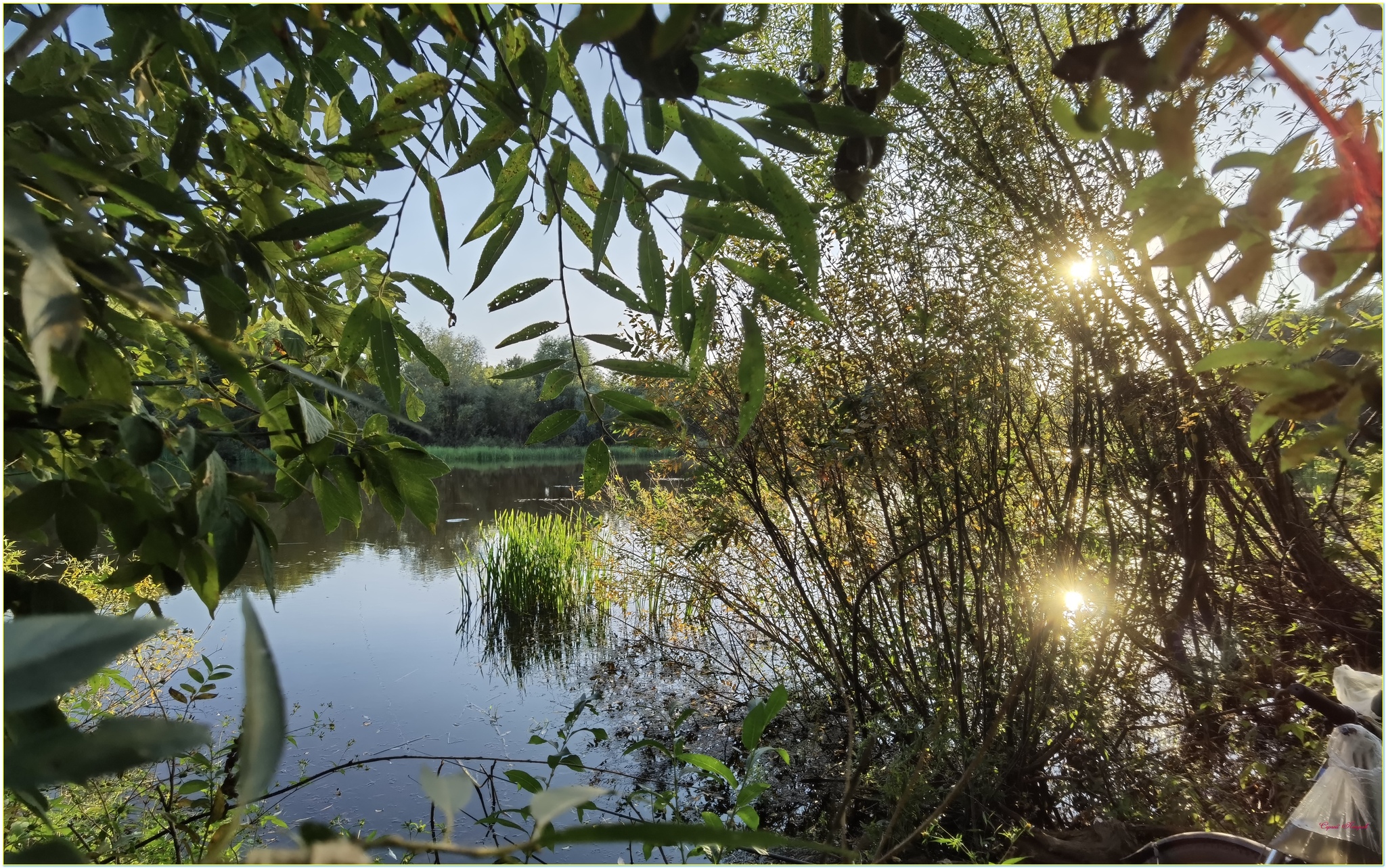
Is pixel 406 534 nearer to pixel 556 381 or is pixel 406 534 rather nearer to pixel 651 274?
pixel 556 381

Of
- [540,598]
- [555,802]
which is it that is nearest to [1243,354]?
[555,802]

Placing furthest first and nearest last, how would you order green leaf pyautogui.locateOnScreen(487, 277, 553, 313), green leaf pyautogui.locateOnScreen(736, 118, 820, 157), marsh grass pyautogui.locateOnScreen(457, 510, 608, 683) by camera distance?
marsh grass pyautogui.locateOnScreen(457, 510, 608, 683), green leaf pyautogui.locateOnScreen(487, 277, 553, 313), green leaf pyautogui.locateOnScreen(736, 118, 820, 157)

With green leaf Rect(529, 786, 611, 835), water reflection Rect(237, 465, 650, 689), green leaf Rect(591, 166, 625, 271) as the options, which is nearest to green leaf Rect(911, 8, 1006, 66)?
green leaf Rect(591, 166, 625, 271)

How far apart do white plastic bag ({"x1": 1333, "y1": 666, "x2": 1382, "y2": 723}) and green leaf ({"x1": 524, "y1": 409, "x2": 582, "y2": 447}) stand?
181 centimetres

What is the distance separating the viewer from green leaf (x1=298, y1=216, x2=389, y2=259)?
768 millimetres

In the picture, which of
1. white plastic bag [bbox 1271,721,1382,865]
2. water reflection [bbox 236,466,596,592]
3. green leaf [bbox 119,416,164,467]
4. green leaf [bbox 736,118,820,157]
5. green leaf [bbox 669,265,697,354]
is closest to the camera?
green leaf [bbox 119,416,164,467]

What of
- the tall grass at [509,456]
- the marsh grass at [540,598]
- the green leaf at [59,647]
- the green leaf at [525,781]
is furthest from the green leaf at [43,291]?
the tall grass at [509,456]

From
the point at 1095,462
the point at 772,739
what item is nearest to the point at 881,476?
the point at 1095,462

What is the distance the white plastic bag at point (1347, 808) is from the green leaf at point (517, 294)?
182 cm

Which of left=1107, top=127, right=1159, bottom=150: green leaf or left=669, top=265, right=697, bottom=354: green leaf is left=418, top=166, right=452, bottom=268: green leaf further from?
left=1107, top=127, right=1159, bottom=150: green leaf

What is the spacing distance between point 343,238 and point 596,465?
15.3 inches

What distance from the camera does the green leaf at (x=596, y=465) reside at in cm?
82

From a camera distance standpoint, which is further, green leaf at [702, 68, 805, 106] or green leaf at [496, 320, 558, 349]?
green leaf at [496, 320, 558, 349]

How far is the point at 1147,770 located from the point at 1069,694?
1.17 feet
